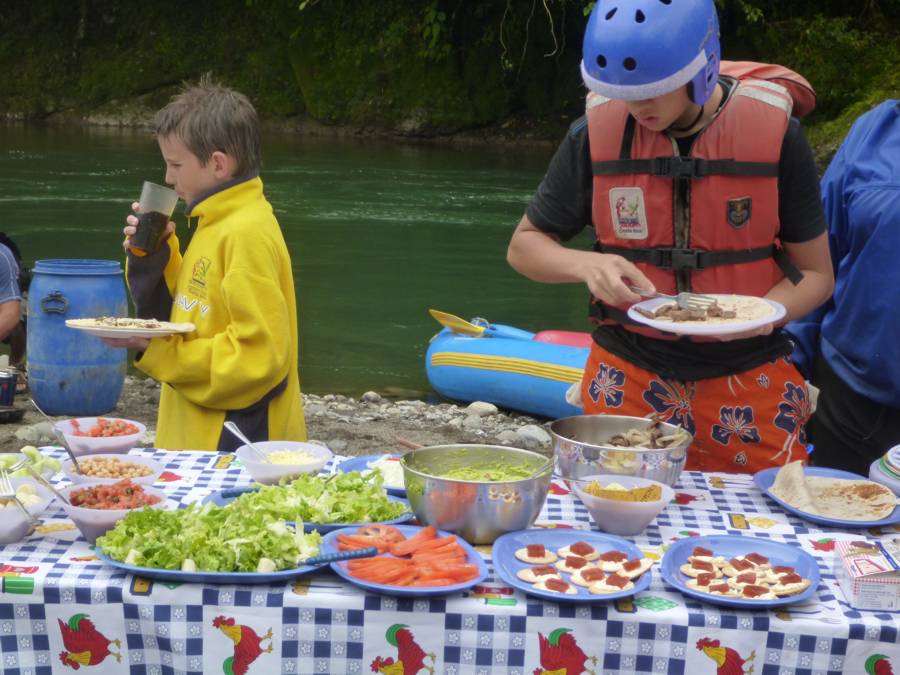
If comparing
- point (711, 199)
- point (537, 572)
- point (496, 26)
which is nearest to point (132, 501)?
point (537, 572)

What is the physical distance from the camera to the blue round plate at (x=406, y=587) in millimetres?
2014

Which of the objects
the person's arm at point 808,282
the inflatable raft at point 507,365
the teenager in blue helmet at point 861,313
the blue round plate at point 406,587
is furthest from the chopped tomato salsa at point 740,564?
the inflatable raft at point 507,365

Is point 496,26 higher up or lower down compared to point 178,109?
higher up

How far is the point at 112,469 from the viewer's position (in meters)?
2.58

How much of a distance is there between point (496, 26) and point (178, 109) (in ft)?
77.1

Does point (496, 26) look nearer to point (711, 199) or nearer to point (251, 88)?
point (251, 88)

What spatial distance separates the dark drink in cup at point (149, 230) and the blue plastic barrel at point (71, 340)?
358cm

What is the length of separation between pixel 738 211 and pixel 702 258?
5.4 inches

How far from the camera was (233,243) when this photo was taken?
319 cm

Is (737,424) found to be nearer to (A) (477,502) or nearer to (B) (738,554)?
(B) (738,554)

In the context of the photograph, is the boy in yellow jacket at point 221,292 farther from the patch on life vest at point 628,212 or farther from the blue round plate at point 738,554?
the blue round plate at point 738,554

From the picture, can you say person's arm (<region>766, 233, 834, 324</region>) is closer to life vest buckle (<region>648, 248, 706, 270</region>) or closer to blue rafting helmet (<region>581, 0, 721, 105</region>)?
life vest buckle (<region>648, 248, 706, 270</region>)

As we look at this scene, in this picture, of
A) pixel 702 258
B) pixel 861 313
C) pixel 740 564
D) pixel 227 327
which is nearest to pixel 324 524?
pixel 740 564

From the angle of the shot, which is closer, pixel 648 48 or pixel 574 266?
pixel 648 48
